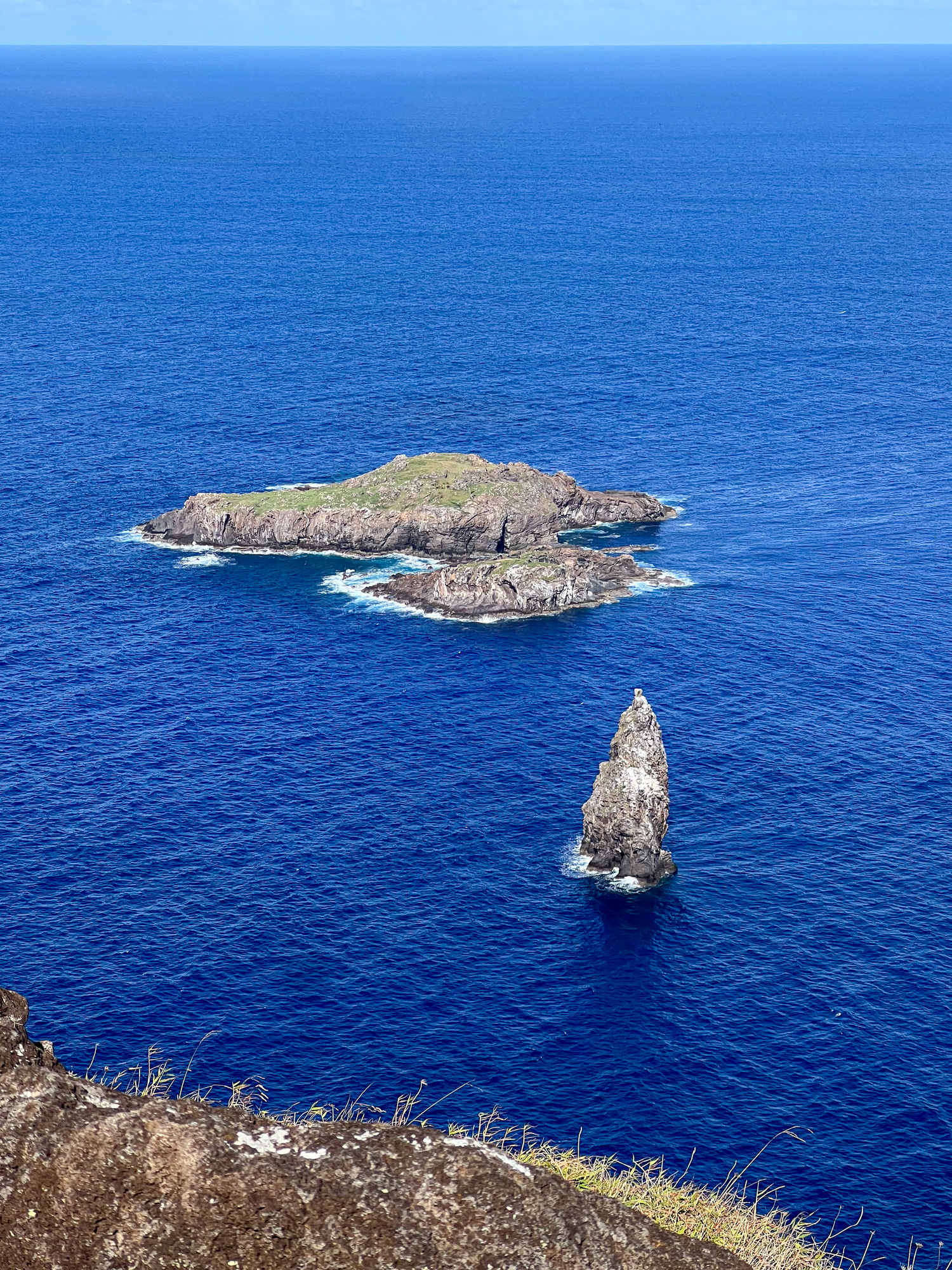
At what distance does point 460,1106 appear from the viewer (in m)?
93.3

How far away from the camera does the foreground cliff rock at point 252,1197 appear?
27.0m

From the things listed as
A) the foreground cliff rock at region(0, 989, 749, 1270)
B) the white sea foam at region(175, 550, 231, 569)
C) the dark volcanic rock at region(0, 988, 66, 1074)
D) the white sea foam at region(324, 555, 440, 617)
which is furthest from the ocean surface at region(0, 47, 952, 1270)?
the dark volcanic rock at region(0, 988, 66, 1074)

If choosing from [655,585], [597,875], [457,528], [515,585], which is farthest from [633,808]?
[457,528]

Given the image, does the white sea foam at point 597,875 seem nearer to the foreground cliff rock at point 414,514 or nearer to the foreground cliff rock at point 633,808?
the foreground cliff rock at point 633,808

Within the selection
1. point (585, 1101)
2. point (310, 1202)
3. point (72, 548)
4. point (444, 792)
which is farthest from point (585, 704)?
point (310, 1202)

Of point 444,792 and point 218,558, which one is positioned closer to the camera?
point 444,792

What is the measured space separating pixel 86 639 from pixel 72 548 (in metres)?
31.2

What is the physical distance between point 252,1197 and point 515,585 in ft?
481

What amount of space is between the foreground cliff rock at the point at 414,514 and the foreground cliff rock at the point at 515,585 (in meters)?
8.20

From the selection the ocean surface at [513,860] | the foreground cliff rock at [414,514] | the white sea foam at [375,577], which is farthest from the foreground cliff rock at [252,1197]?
the foreground cliff rock at [414,514]

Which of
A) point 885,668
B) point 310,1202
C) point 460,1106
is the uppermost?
point 310,1202

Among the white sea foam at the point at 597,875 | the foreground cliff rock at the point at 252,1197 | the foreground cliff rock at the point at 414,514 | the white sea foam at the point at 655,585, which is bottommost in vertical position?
the white sea foam at the point at 597,875

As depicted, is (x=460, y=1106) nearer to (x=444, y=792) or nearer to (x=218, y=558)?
(x=444, y=792)

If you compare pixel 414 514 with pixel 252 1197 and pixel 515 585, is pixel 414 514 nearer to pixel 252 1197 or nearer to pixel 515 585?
pixel 515 585
